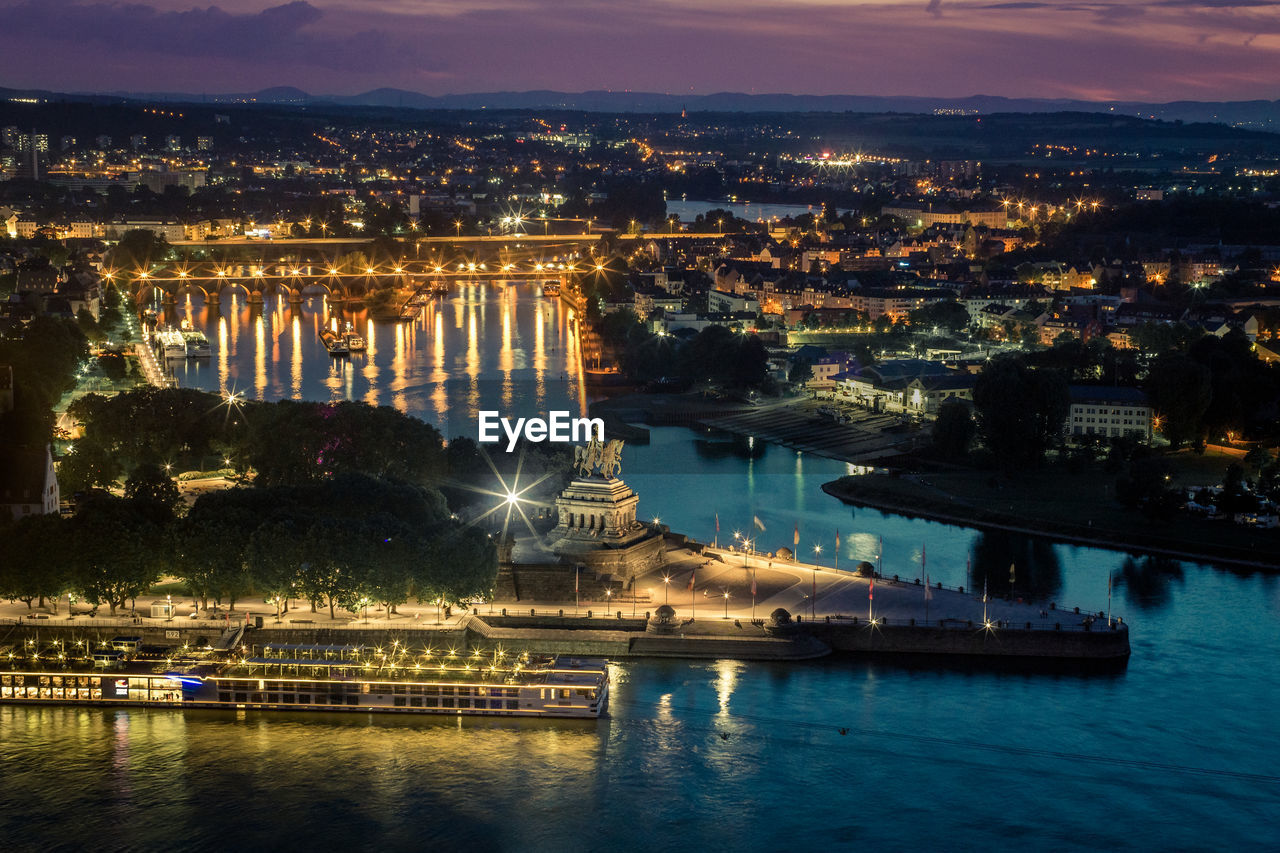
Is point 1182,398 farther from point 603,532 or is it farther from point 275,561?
point 275,561

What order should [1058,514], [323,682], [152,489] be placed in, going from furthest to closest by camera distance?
1. [1058,514]
2. [152,489]
3. [323,682]

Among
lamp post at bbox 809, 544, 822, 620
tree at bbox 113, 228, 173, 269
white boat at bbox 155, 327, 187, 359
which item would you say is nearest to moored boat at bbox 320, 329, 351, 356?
white boat at bbox 155, 327, 187, 359

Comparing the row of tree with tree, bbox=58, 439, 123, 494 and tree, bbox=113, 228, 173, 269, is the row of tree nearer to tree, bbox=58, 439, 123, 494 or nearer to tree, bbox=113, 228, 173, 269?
tree, bbox=58, 439, 123, 494

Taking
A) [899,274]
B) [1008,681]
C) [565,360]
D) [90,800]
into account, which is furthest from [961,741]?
[899,274]

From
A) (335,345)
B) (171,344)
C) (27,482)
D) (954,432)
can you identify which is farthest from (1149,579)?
(171,344)

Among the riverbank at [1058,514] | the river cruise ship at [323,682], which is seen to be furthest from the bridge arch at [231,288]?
the river cruise ship at [323,682]

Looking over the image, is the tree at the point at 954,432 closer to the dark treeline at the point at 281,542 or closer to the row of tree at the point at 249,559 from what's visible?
the dark treeline at the point at 281,542

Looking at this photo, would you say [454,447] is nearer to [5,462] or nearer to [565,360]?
[5,462]

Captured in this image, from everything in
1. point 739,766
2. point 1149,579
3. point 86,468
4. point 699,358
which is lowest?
point 739,766
